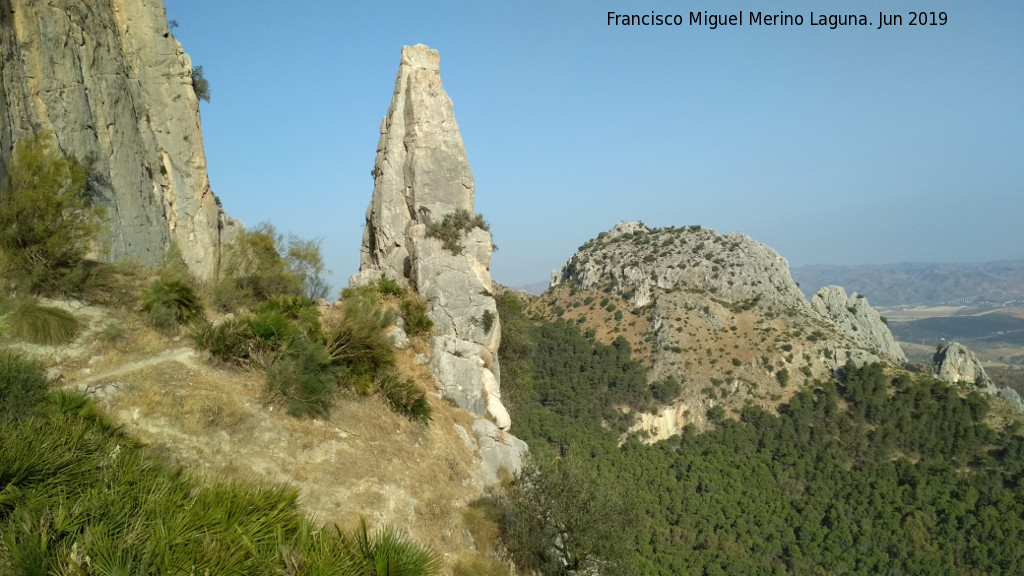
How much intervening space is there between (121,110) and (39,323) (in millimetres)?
9176

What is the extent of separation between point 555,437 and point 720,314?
2258 cm

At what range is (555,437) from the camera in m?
46.4

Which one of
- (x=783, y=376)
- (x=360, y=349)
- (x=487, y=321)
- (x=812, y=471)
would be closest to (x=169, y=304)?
(x=360, y=349)

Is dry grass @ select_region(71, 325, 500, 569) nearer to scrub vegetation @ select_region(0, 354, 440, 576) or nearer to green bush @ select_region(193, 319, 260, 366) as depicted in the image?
green bush @ select_region(193, 319, 260, 366)

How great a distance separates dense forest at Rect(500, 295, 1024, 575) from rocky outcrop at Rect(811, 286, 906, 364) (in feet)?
40.2

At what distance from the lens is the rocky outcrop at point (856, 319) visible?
61875 mm

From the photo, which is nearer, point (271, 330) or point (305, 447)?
point (305, 447)

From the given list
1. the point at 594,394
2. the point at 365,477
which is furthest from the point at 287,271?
the point at 594,394

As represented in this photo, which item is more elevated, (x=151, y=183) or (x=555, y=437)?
(x=151, y=183)

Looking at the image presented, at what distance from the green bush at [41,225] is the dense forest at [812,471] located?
44.6 feet

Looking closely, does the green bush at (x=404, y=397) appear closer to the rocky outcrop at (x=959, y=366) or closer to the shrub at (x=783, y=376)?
the shrub at (x=783, y=376)

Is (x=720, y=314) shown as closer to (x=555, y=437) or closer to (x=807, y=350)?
(x=807, y=350)

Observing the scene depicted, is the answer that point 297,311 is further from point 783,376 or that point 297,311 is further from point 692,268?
point 692,268

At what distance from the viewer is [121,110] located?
17016mm
